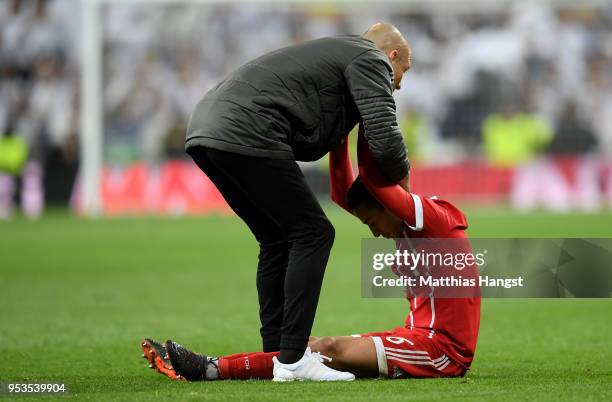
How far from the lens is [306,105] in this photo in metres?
5.83

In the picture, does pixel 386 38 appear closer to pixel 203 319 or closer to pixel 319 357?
pixel 319 357

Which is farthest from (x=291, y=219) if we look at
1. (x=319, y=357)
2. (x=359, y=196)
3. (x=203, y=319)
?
(x=203, y=319)

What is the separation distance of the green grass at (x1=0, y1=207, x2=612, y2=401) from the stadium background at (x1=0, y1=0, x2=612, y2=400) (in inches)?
4.0

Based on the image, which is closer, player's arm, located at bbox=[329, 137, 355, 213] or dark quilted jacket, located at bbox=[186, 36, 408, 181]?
dark quilted jacket, located at bbox=[186, 36, 408, 181]

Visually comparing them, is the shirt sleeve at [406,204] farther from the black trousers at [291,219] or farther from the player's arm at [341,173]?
the black trousers at [291,219]

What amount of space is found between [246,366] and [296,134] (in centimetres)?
121

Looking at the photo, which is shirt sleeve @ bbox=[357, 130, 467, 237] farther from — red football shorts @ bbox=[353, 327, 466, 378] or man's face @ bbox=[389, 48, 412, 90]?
red football shorts @ bbox=[353, 327, 466, 378]

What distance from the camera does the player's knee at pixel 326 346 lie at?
607 centimetres

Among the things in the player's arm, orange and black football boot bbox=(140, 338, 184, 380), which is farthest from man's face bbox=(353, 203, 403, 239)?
orange and black football boot bbox=(140, 338, 184, 380)

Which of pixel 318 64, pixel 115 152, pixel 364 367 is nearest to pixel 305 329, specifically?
pixel 364 367

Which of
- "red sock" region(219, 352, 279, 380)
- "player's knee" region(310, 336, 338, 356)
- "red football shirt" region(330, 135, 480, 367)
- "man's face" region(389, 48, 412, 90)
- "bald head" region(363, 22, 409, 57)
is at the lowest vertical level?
"red sock" region(219, 352, 279, 380)

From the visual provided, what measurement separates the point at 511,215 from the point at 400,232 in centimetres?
1455

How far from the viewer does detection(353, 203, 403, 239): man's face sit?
6.21 metres

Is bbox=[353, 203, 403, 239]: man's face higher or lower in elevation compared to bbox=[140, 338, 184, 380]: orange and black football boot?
higher
